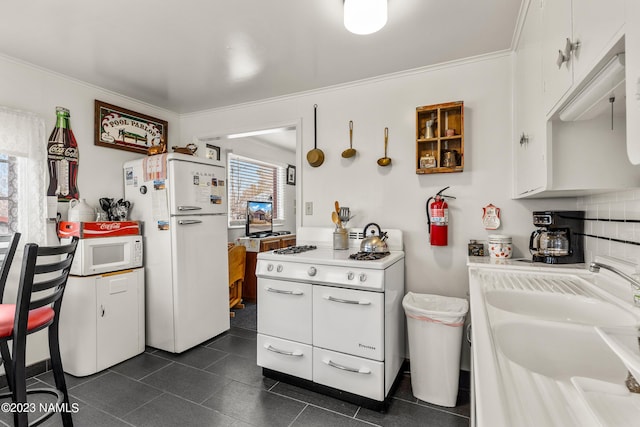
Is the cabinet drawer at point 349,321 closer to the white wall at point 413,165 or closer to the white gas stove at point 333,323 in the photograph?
the white gas stove at point 333,323

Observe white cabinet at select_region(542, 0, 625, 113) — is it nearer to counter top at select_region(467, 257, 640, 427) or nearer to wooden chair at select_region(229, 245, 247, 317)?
counter top at select_region(467, 257, 640, 427)

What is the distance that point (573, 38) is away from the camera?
0.94 meters

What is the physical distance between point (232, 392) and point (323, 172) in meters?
1.85

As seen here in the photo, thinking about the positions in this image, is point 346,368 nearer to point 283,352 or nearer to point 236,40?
point 283,352

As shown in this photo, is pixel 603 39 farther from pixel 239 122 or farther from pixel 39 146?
pixel 39 146

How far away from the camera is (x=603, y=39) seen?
0.74 metres

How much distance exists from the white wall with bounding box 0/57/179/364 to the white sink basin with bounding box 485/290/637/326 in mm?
3119

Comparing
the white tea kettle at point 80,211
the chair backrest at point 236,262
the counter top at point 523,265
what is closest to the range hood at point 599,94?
the counter top at point 523,265

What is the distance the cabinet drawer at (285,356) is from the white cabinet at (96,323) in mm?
1216

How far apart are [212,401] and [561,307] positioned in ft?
6.61

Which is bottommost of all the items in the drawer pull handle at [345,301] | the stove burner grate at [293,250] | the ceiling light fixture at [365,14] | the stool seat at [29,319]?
the drawer pull handle at [345,301]

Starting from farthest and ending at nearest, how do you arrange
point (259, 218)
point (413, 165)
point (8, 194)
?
point (259, 218)
point (413, 165)
point (8, 194)

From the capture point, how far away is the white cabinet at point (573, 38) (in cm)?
71

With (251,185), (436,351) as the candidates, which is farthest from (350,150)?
(251,185)
